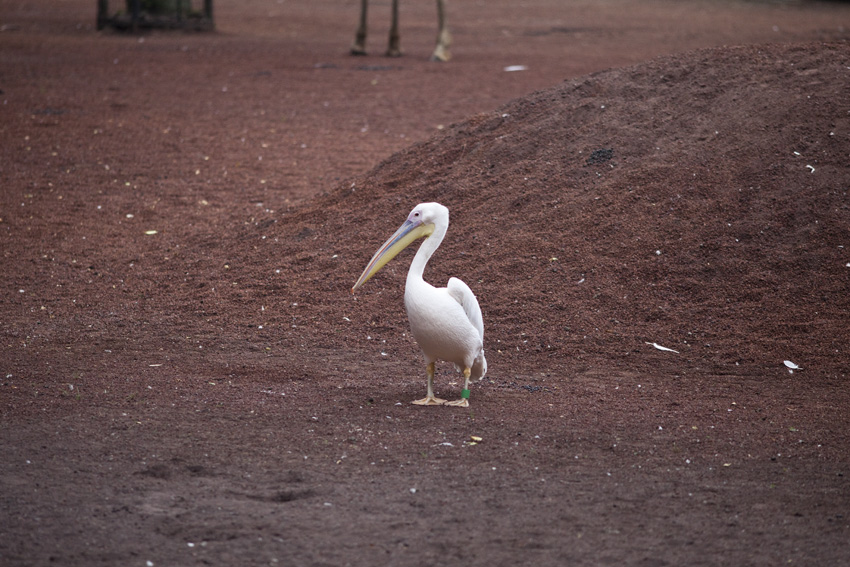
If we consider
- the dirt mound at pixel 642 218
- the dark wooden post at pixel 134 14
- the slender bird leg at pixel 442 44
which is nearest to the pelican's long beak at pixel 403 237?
the dirt mound at pixel 642 218

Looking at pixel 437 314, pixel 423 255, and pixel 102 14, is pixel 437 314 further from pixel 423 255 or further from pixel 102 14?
pixel 102 14

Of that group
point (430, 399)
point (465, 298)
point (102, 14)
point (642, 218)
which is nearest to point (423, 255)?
point (465, 298)

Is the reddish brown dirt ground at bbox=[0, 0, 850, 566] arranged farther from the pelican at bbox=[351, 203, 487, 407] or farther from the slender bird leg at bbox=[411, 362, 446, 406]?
the pelican at bbox=[351, 203, 487, 407]

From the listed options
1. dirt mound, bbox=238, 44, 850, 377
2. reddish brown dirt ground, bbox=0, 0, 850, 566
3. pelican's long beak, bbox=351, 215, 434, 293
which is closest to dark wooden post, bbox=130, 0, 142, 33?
reddish brown dirt ground, bbox=0, 0, 850, 566

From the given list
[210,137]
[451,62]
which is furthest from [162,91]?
[451,62]

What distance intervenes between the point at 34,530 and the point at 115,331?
9.44ft

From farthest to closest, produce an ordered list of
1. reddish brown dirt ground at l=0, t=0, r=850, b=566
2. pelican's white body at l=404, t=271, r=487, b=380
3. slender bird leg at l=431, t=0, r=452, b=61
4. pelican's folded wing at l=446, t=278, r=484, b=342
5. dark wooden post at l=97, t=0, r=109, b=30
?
dark wooden post at l=97, t=0, r=109, b=30 → slender bird leg at l=431, t=0, r=452, b=61 → pelican's folded wing at l=446, t=278, r=484, b=342 → pelican's white body at l=404, t=271, r=487, b=380 → reddish brown dirt ground at l=0, t=0, r=850, b=566

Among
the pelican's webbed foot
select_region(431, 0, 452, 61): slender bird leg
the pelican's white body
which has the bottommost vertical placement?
the pelican's webbed foot

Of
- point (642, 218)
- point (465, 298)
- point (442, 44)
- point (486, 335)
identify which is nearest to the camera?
point (465, 298)

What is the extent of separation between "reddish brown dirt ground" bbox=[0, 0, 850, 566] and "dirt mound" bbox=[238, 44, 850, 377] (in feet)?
0.08

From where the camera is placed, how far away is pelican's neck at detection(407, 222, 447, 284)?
5.01 metres

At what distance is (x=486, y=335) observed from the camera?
6.39 m

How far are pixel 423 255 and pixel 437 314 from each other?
1.34ft

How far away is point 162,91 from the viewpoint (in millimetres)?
14953
